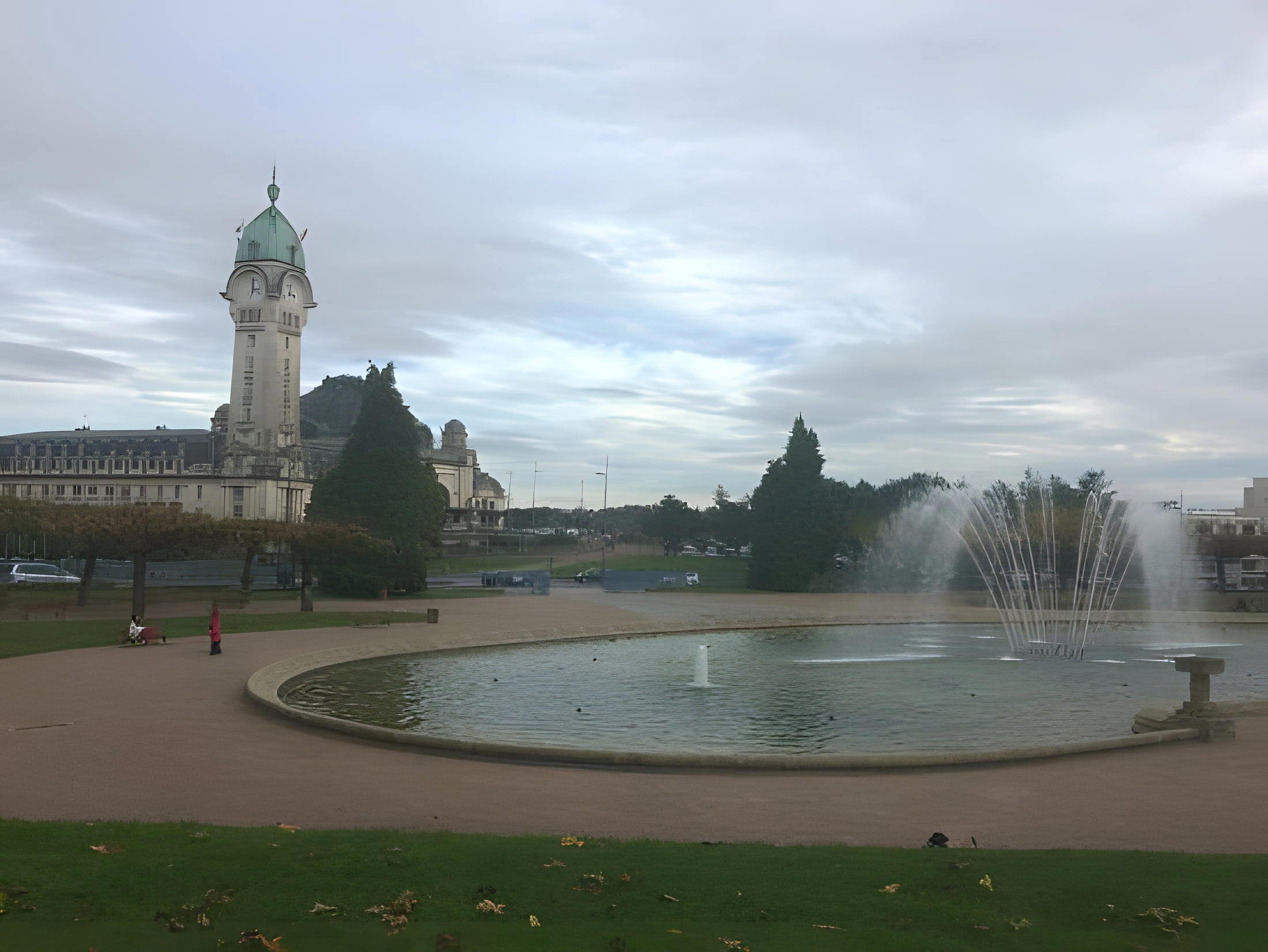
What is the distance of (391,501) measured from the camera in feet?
189

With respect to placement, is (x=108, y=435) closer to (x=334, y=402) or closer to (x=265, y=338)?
(x=265, y=338)

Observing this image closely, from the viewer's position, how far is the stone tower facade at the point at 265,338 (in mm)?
104750

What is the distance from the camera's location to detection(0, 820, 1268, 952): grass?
7.30 meters

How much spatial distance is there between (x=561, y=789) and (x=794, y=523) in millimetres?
61259

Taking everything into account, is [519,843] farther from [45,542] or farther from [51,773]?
[45,542]

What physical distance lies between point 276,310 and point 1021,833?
104673 mm

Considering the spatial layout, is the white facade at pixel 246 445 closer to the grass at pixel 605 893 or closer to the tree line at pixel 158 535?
the tree line at pixel 158 535

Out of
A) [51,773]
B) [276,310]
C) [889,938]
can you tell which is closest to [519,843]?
[889,938]

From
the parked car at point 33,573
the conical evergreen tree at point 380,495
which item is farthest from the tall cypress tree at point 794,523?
the parked car at point 33,573

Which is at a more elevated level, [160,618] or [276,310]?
[276,310]

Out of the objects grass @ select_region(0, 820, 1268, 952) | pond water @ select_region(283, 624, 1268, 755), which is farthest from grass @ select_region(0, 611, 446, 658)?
grass @ select_region(0, 820, 1268, 952)

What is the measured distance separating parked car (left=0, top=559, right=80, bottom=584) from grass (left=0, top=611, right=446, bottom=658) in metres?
→ 19.9

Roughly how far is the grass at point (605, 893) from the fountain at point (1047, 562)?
93.5ft

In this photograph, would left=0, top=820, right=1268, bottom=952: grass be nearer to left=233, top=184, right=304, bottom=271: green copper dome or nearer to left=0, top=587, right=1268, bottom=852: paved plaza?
left=0, top=587, right=1268, bottom=852: paved plaza
